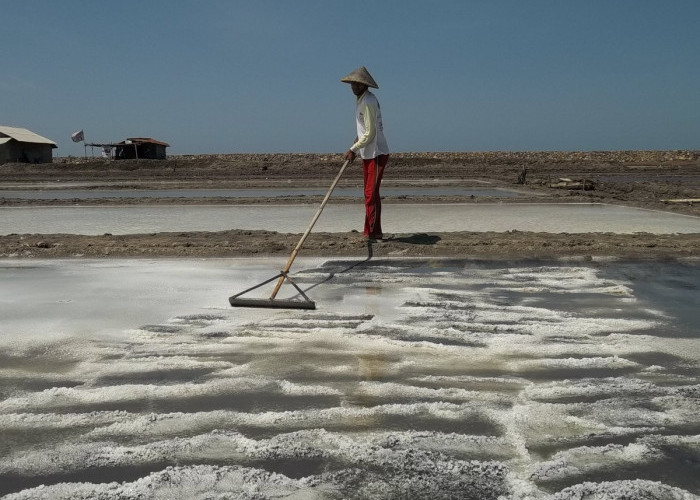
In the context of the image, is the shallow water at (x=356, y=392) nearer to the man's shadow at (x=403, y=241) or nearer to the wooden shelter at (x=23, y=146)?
the man's shadow at (x=403, y=241)

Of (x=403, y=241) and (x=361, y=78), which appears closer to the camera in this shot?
(x=361, y=78)

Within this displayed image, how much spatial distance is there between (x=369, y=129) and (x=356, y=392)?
4.26m

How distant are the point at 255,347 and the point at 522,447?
5.80ft

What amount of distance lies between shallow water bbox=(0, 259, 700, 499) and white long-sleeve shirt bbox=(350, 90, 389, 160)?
2.04m

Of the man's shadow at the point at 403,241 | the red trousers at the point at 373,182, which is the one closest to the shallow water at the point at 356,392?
the man's shadow at the point at 403,241

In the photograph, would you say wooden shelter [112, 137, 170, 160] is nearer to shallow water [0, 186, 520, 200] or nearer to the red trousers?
shallow water [0, 186, 520, 200]

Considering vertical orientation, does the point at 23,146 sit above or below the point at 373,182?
above

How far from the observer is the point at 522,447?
2570mm

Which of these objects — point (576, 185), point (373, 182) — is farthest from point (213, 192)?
point (373, 182)

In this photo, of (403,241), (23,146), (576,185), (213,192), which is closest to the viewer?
(403,241)

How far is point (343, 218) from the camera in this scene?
1097 centimetres

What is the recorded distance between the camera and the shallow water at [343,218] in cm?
941

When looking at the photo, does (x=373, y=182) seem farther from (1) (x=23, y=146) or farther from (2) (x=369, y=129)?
(1) (x=23, y=146)

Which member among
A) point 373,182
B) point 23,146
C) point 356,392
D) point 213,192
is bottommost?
point 356,392
